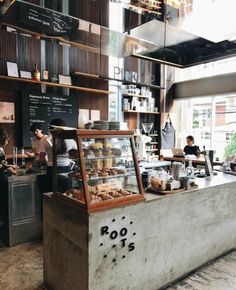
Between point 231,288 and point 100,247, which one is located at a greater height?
point 100,247

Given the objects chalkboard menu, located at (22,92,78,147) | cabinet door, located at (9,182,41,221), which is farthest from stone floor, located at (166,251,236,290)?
chalkboard menu, located at (22,92,78,147)

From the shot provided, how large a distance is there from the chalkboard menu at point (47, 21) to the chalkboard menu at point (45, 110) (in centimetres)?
150

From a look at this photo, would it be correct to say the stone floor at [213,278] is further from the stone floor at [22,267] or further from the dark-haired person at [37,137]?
→ the dark-haired person at [37,137]

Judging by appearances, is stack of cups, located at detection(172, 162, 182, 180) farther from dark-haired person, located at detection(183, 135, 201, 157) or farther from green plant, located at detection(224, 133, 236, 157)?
green plant, located at detection(224, 133, 236, 157)

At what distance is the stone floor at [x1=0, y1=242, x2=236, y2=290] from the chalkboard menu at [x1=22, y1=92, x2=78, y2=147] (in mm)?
2501

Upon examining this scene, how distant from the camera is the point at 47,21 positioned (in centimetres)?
347

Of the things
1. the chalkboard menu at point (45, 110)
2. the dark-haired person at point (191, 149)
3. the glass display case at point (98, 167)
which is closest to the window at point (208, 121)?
the dark-haired person at point (191, 149)

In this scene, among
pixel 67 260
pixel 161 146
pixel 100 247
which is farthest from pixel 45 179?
pixel 161 146

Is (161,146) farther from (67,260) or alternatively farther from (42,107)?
(67,260)

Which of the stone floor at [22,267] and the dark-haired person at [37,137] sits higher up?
the dark-haired person at [37,137]

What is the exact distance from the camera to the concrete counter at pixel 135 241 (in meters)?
1.93

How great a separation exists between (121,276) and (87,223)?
606mm

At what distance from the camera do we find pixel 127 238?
2092mm

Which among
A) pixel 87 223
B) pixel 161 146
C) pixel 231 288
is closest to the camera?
pixel 87 223
